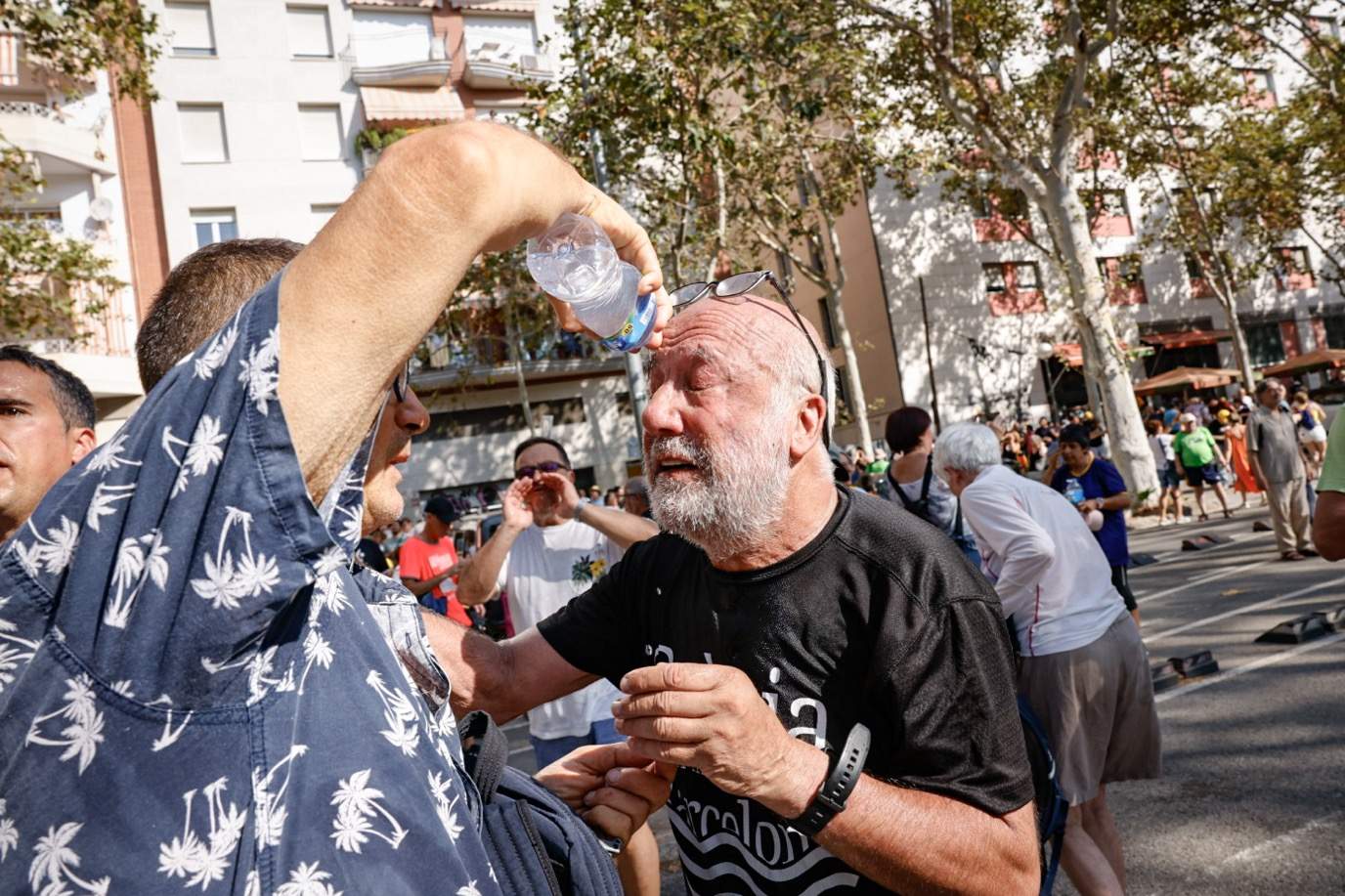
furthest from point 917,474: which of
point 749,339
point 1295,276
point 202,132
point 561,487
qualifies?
point 1295,276

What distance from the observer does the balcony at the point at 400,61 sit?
28.2m

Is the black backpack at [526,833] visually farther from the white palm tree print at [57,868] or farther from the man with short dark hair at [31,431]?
the man with short dark hair at [31,431]

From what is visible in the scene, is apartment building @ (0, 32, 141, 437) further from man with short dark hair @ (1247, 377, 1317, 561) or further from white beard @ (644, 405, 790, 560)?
man with short dark hair @ (1247, 377, 1317, 561)

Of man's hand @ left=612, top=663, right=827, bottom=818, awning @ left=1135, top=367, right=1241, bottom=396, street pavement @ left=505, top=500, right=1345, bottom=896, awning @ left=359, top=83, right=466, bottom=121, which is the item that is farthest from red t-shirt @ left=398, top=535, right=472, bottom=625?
awning @ left=1135, top=367, right=1241, bottom=396

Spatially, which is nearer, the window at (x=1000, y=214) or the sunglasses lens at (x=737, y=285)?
the sunglasses lens at (x=737, y=285)

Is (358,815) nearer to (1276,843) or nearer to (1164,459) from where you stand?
(1276,843)

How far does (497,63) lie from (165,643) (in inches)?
1240

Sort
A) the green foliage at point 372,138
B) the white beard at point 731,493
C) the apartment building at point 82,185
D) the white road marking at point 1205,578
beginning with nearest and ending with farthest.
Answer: the white beard at point 731,493 < the white road marking at point 1205,578 < the apartment building at point 82,185 < the green foliage at point 372,138

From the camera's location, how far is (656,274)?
1607 millimetres

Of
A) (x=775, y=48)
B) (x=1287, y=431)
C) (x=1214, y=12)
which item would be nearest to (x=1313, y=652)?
(x=1287, y=431)

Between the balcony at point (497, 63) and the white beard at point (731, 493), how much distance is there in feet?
94.5

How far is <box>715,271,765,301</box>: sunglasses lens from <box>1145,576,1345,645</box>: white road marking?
720cm

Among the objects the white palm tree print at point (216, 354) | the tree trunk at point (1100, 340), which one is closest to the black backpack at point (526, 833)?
the white palm tree print at point (216, 354)

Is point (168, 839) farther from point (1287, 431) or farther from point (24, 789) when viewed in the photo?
point (1287, 431)
